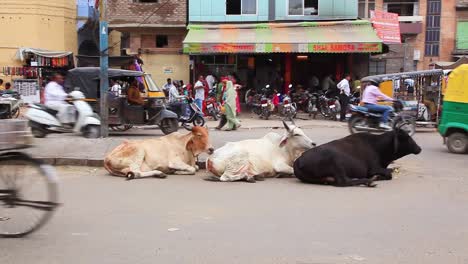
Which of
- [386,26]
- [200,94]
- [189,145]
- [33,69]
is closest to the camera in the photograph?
[189,145]

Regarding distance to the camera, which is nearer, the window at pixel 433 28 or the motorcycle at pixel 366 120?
the motorcycle at pixel 366 120

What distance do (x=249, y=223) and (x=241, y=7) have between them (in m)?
20.5

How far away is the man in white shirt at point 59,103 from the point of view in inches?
523

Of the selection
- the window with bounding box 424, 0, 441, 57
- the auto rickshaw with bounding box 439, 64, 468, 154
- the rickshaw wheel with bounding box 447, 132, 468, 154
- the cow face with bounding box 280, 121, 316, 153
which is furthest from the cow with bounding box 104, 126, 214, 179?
the window with bounding box 424, 0, 441, 57

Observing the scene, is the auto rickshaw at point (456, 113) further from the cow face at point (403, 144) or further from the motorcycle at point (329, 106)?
the motorcycle at point (329, 106)

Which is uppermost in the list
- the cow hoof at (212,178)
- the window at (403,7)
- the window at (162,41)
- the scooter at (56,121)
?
the window at (403,7)

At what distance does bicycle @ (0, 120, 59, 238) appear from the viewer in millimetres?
5020

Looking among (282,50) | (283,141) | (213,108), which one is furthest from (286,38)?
(283,141)

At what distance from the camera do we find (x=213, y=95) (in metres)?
22.7

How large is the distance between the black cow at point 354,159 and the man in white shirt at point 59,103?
7.12 m

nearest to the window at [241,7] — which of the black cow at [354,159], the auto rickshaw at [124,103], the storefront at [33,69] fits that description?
the storefront at [33,69]

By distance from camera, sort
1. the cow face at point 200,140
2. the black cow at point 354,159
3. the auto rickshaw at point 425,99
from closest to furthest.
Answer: the black cow at point 354,159 → the cow face at point 200,140 → the auto rickshaw at point 425,99

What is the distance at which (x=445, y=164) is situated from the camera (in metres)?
10.6

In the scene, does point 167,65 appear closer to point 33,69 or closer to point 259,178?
point 33,69
